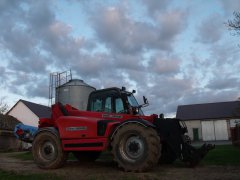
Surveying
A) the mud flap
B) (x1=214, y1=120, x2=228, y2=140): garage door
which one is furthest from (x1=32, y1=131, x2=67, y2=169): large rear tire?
(x1=214, y1=120, x2=228, y2=140): garage door

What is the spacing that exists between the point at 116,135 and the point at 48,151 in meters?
2.84

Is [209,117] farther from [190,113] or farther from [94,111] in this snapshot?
[94,111]

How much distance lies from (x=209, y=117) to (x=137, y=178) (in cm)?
4889

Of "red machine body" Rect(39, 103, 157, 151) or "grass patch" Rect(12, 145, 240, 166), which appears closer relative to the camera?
"red machine body" Rect(39, 103, 157, 151)

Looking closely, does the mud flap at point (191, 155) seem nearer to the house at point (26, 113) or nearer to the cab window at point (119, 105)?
the cab window at point (119, 105)

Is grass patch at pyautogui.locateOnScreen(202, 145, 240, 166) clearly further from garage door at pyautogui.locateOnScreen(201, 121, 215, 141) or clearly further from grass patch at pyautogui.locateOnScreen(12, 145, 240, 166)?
garage door at pyautogui.locateOnScreen(201, 121, 215, 141)

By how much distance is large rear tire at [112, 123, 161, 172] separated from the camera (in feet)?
31.8

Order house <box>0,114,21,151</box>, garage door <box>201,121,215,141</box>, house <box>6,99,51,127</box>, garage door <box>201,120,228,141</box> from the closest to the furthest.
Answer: house <box>0,114,21,151</box> → house <box>6,99,51,127</box> → garage door <box>201,120,228,141</box> → garage door <box>201,121,215,141</box>

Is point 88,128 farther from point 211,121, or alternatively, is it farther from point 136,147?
point 211,121

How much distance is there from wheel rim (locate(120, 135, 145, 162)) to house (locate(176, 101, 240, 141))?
45.8 metres

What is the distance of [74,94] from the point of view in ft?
60.5

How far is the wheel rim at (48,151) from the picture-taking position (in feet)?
38.0

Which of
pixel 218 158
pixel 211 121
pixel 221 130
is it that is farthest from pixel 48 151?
pixel 211 121

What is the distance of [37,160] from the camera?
11750 millimetres
